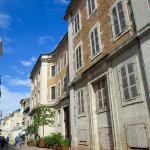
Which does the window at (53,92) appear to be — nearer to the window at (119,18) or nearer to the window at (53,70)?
the window at (53,70)

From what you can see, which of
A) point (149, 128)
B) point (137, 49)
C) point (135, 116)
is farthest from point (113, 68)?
point (149, 128)

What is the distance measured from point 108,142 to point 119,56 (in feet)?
16.9

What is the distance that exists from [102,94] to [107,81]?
1511 mm

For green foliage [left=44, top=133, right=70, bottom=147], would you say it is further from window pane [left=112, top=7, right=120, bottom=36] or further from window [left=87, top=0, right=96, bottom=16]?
window [left=87, top=0, right=96, bottom=16]

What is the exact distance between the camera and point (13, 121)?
77.8 metres

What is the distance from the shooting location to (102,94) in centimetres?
1380

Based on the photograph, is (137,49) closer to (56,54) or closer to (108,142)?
(108,142)

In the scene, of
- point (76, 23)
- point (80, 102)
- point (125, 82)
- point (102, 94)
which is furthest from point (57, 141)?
A: point (125, 82)

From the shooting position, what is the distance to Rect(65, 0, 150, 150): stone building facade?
10188mm

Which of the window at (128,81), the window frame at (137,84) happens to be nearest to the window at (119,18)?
the window frame at (137,84)

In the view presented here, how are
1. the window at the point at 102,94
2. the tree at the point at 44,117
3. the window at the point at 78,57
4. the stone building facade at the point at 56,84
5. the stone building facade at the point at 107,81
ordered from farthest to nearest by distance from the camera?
1. the tree at the point at 44,117
2. the stone building facade at the point at 56,84
3. the window at the point at 78,57
4. the window at the point at 102,94
5. the stone building facade at the point at 107,81

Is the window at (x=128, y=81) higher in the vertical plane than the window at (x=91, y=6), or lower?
lower

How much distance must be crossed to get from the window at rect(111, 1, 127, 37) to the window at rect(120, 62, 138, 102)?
2222 mm

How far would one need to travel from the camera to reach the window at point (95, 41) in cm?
1448
